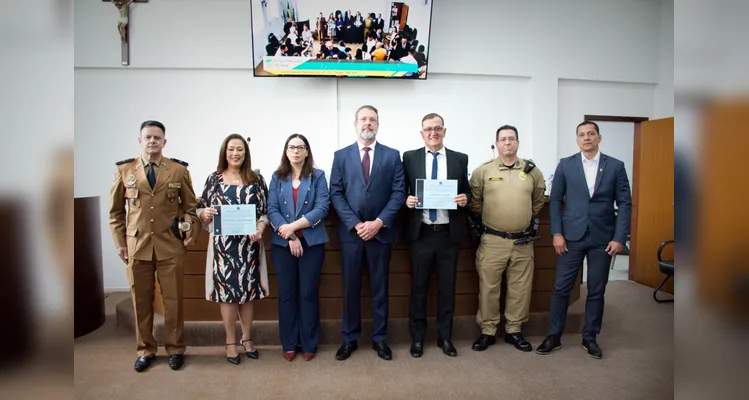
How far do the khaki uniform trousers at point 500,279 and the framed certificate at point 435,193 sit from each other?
0.46m

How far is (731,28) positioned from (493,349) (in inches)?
108

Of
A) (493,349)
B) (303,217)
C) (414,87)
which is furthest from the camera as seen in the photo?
(414,87)

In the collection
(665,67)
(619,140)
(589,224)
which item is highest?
(665,67)

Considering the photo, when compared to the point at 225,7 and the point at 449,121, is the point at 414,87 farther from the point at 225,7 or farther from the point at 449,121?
the point at 225,7

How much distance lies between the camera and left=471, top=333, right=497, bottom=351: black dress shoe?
2725 millimetres

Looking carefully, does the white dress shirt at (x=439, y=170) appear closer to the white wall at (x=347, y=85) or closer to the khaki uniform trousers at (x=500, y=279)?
the khaki uniform trousers at (x=500, y=279)

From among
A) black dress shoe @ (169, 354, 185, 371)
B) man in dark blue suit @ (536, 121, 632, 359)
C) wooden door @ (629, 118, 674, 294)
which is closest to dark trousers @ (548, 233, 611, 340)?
man in dark blue suit @ (536, 121, 632, 359)

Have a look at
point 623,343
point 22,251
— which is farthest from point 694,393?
point 623,343

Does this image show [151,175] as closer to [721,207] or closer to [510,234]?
[510,234]

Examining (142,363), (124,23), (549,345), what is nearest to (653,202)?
(549,345)

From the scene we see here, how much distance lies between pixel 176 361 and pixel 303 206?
1.27 m

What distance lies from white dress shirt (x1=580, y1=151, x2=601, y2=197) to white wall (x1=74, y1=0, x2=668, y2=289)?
2145 mm

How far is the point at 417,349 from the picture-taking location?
2645mm

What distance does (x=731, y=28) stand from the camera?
0.33m
